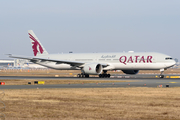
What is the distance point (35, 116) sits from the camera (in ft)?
46.1

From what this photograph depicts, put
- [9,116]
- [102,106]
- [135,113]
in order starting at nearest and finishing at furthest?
1. [9,116]
2. [135,113]
3. [102,106]

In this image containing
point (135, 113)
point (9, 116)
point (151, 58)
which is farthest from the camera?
point (151, 58)

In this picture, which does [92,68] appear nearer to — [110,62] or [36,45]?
[110,62]

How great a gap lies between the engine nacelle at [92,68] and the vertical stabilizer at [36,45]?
15462 mm

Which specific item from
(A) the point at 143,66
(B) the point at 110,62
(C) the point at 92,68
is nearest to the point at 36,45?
(C) the point at 92,68

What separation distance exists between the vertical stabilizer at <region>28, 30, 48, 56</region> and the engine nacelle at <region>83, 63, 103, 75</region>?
15.5 m

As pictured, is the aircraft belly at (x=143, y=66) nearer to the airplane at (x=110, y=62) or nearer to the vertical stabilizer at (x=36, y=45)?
the airplane at (x=110, y=62)

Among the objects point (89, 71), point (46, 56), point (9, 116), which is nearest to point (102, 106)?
point (9, 116)

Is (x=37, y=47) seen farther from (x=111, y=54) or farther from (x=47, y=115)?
(x=47, y=115)

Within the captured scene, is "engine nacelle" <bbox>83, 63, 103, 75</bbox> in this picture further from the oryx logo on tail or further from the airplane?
the oryx logo on tail

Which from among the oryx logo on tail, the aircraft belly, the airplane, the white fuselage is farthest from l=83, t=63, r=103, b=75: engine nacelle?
the oryx logo on tail

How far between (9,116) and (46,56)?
5198cm

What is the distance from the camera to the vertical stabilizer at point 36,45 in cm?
6644

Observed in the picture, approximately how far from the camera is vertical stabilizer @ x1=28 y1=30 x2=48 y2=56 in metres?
66.4
